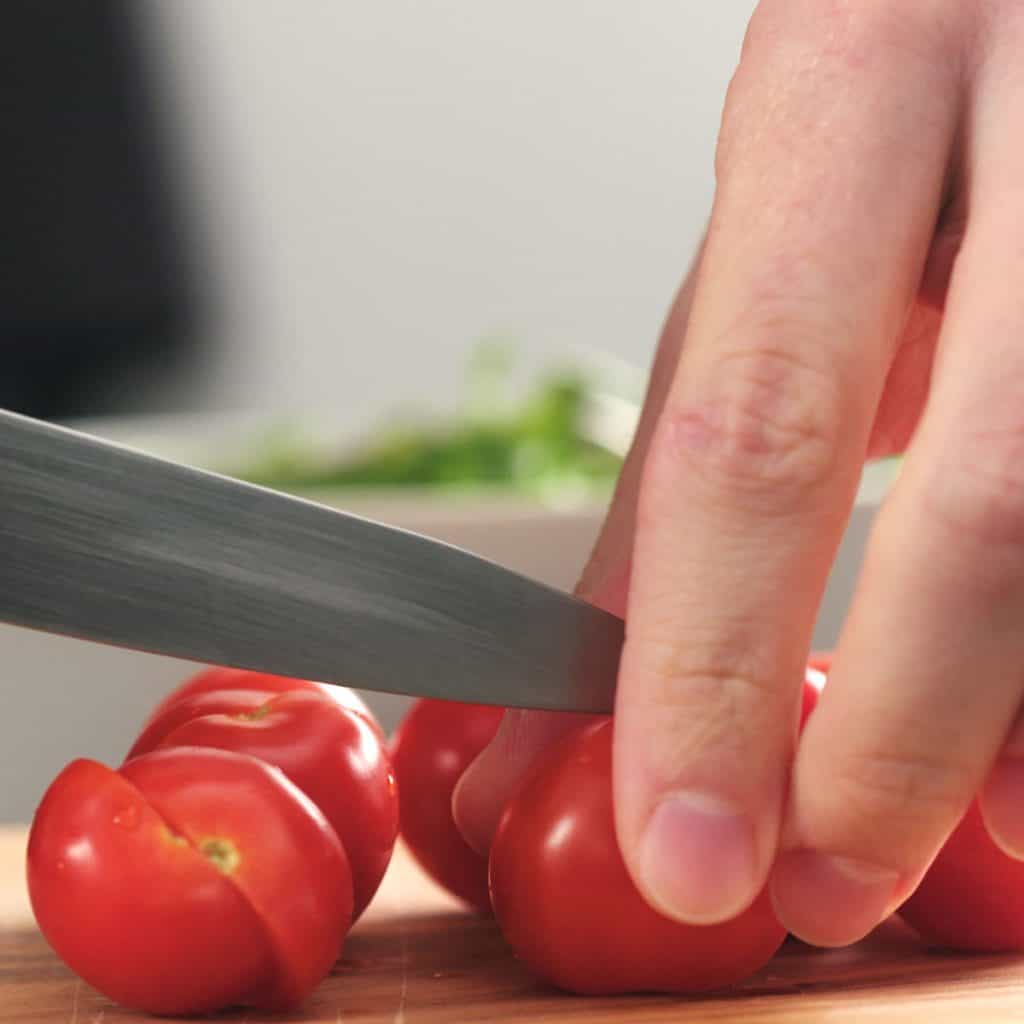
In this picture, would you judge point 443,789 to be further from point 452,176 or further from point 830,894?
point 452,176

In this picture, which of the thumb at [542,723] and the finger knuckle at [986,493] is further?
the thumb at [542,723]

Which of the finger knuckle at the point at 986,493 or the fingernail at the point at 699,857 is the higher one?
the finger knuckle at the point at 986,493

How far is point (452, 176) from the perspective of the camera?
401 centimetres

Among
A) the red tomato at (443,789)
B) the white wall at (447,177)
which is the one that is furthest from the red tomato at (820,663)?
the white wall at (447,177)

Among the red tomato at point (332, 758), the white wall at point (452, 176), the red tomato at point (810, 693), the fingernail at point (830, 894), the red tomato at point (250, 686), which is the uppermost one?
the fingernail at point (830, 894)

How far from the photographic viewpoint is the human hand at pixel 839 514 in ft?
1.55

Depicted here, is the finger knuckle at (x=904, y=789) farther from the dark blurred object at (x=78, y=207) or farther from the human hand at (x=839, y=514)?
the dark blurred object at (x=78, y=207)

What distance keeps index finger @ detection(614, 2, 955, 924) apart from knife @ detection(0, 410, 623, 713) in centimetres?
8

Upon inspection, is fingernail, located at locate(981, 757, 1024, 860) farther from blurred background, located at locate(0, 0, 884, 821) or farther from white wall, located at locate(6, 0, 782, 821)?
white wall, located at locate(6, 0, 782, 821)

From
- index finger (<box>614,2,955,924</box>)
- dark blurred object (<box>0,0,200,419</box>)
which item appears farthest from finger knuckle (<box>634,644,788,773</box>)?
dark blurred object (<box>0,0,200,419</box>)

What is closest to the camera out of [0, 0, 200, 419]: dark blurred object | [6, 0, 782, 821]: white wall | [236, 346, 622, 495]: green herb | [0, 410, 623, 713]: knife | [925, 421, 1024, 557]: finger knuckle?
[925, 421, 1024, 557]: finger knuckle

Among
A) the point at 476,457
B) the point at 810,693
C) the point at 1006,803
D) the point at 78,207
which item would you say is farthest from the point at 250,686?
the point at 78,207

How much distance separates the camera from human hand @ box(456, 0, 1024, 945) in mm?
473

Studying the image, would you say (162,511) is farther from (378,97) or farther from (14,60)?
(378,97)
